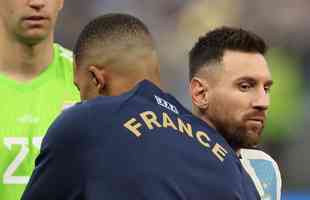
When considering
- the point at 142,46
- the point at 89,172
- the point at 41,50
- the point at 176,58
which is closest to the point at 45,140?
the point at 89,172

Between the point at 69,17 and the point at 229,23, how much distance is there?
148 cm

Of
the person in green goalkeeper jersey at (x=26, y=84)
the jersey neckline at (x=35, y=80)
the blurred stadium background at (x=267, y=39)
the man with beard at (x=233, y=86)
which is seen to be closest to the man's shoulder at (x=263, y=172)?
the man with beard at (x=233, y=86)

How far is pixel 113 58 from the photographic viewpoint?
342 centimetres

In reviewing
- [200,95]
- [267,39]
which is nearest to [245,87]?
[200,95]

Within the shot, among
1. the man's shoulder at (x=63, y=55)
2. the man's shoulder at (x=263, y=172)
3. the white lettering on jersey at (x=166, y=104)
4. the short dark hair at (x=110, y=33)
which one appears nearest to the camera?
the white lettering on jersey at (x=166, y=104)

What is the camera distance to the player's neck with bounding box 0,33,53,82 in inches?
208

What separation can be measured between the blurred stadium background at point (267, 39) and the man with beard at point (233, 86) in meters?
5.25

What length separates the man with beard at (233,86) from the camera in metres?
4.62

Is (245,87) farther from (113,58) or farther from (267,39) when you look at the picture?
(267,39)

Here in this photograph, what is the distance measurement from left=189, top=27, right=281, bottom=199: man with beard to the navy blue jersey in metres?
1.28

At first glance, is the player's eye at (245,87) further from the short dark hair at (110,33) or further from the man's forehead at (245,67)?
the short dark hair at (110,33)

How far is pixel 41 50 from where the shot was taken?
5324mm

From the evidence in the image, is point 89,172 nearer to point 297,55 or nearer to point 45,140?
point 45,140

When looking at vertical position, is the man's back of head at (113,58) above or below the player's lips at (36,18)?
above
